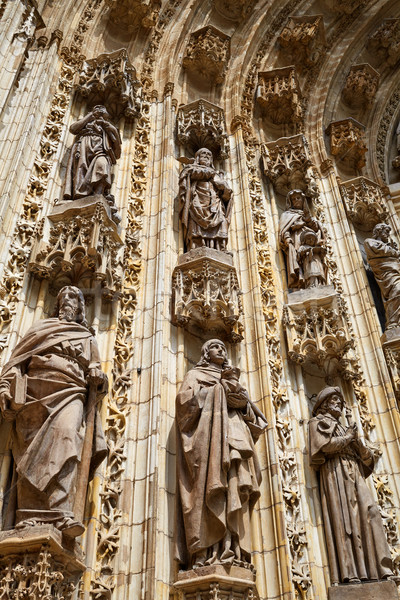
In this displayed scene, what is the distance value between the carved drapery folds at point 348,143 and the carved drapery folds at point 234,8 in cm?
249

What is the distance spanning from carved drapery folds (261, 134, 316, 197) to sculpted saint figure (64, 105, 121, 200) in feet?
7.96

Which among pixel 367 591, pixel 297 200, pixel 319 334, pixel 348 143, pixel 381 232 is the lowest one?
pixel 367 591

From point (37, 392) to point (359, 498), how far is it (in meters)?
3.08

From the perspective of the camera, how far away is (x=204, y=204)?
743 centimetres

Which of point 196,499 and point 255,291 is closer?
point 196,499

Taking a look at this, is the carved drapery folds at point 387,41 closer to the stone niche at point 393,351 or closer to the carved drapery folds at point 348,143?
→ the carved drapery folds at point 348,143

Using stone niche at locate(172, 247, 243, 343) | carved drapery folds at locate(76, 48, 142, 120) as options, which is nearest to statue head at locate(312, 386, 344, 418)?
stone niche at locate(172, 247, 243, 343)

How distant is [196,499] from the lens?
482 centimetres

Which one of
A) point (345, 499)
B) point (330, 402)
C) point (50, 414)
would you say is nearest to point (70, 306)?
point (50, 414)

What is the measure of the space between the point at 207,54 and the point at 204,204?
3392 mm

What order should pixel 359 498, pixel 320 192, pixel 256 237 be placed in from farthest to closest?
pixel 320 192, pixel 256 237, pixel 359 498

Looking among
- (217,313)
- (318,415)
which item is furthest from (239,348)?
(318,415)

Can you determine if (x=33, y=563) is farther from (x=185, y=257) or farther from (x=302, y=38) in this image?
(x=302, y=38)

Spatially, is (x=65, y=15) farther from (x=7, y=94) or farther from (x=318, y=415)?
(x=318, y=415)
